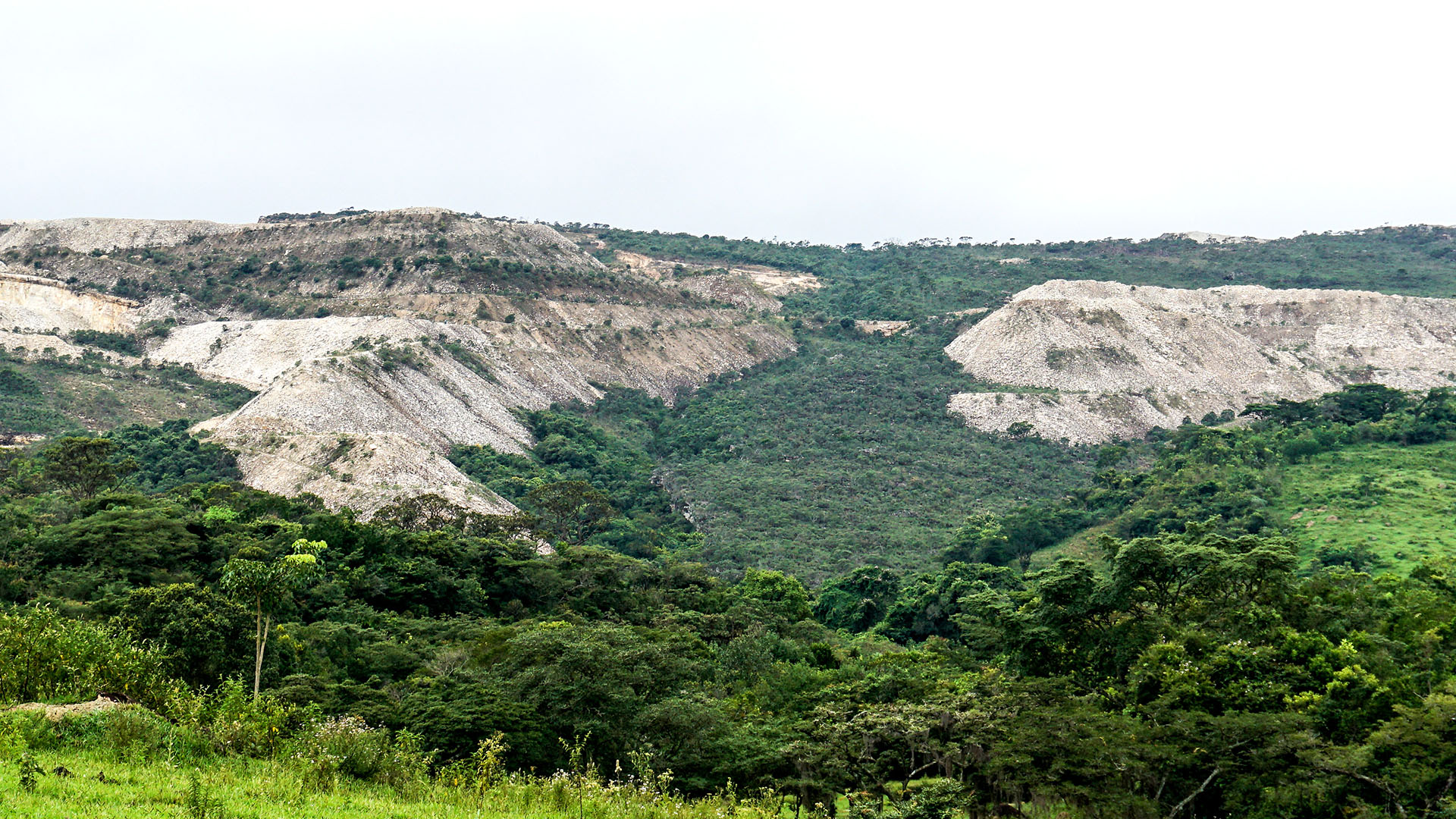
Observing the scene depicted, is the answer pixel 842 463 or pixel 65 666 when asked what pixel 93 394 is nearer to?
pixel 842 463

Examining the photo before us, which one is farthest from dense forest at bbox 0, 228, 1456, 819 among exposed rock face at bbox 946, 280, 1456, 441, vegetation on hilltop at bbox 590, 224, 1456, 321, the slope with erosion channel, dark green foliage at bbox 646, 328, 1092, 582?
vegetation on hilltop at bbox 590, 224, 1456, 321

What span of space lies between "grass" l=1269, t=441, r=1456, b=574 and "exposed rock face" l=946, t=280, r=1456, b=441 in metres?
27.3

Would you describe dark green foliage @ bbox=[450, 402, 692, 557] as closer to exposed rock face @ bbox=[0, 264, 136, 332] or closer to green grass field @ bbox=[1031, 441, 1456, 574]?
green grass field @ bbox=[1031, 441, 1456, 574]

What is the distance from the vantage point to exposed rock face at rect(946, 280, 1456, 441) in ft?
331

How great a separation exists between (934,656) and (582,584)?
52.7 feet

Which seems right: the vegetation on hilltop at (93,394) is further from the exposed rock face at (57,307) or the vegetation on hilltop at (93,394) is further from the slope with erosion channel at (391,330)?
the exposed rock face at (57,307)

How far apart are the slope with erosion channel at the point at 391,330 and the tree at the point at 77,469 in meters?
8.80

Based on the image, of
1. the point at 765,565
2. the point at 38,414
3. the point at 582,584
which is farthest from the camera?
the point at 38,414

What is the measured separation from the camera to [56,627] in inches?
877

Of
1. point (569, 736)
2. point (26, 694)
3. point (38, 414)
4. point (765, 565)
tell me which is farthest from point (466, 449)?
point (26, 694)

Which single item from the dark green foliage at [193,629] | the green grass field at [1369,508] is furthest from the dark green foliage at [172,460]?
the green grass field at [1369,508]

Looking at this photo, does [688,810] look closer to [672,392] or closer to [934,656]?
[934,656]

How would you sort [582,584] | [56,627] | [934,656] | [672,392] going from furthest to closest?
1. [672,392]
2. [582,584]
3. [934,656]
4. [56,627]

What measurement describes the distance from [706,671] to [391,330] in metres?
66.5
